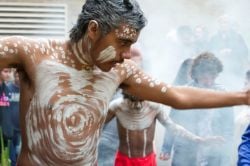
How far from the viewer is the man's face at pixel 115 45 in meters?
3.18

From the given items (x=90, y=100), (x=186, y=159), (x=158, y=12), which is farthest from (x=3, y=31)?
(x=90, y=100)

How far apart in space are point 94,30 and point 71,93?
12.1 inches

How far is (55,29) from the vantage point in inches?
360

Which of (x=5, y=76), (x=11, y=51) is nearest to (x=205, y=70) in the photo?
(x=5, y=76)

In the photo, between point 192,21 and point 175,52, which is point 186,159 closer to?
point 175,52

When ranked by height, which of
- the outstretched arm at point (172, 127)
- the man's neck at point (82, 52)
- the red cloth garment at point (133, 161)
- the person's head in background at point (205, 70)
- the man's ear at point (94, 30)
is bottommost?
the red cloth garment at point (133, 161)

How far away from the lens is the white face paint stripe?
317 centimetres

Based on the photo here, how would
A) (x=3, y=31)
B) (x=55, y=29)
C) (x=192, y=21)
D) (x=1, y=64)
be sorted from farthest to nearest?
(x=3, y=31), (x=55, y=29), (x=192, y=21), (x=1, y=64)

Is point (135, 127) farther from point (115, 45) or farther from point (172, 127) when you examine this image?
point (115, 45)

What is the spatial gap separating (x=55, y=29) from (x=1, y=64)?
6.11m

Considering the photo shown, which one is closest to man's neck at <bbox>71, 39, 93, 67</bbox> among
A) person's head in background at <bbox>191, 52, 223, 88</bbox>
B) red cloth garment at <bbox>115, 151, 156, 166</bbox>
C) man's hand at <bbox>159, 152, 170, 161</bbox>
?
red cloth garment at <bbox>115, 151, 156, 166</bbox>

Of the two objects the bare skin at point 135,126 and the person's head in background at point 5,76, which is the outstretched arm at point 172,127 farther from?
the person's head in background at point 5,76

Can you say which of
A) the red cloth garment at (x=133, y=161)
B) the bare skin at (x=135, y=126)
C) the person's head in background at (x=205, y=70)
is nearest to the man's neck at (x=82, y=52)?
the bare skin at (x=135, y=126)

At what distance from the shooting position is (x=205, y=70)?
238 inches
